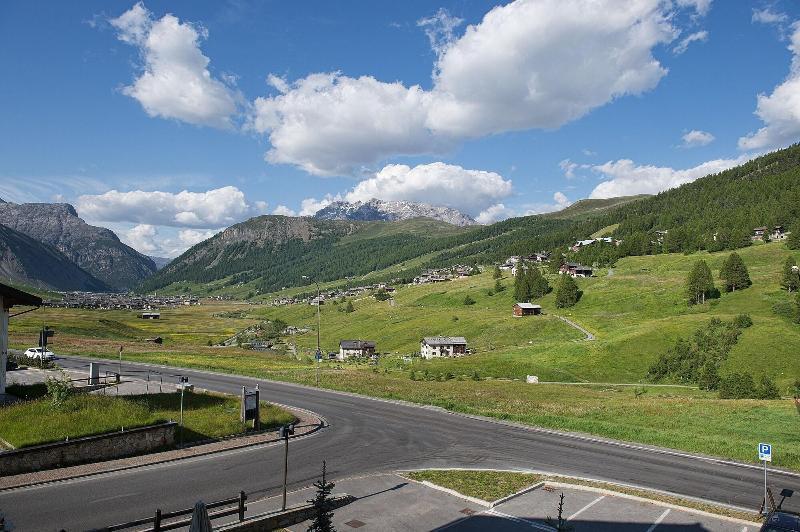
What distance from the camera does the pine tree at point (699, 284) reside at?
378ft

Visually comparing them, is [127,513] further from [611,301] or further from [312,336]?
[312,336]

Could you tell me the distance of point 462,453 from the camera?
32094 mm

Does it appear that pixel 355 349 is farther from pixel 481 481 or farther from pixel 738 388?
pixel 481 481

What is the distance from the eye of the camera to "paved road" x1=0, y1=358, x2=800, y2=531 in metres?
21.4

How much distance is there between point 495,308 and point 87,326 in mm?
119433

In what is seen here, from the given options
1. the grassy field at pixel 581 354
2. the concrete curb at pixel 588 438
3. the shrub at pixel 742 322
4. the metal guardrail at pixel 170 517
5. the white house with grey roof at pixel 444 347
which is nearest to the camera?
the metal guardrail at pixel 170 517

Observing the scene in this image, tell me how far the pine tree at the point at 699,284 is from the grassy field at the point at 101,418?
4296 inches

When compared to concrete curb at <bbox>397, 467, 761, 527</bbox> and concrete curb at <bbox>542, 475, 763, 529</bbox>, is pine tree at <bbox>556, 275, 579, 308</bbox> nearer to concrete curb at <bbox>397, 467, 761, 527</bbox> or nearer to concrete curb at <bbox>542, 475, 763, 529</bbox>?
concrete curb at <bbox>397, 467, 761, 527</bbox>

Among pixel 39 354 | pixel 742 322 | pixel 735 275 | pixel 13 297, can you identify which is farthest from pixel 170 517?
pixel 735 275

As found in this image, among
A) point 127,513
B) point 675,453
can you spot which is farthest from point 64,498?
point 675,453

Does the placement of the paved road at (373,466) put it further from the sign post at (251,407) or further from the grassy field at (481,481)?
the sign post at (251,407)

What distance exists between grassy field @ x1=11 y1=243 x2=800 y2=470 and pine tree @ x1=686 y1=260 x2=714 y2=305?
10.5ft

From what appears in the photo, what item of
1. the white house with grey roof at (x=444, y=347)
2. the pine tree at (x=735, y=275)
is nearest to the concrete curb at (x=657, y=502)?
the white house with grey roof at (x=444, y=347)

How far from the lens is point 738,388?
2571 inches
